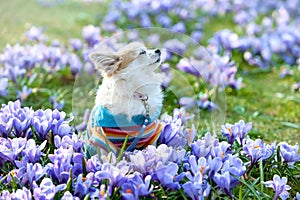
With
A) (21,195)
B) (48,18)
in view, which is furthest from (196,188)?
(48,18)

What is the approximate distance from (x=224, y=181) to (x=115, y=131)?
484 millimetres

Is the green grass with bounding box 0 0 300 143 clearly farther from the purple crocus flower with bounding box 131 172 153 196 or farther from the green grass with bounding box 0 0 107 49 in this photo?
the purple crocus flower with bounding box 131 172 153 196

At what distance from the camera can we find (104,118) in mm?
2363

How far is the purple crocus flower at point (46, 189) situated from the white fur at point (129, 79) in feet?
1.24

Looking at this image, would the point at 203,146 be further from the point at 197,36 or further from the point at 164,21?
the point at 164,21

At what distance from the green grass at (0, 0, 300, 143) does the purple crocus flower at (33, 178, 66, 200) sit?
129 cm

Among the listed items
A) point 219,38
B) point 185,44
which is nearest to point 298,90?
point 219,38

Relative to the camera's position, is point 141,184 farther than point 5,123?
No

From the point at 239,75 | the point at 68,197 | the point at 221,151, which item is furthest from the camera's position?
the point at 239,75

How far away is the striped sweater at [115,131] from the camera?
2.36 metres

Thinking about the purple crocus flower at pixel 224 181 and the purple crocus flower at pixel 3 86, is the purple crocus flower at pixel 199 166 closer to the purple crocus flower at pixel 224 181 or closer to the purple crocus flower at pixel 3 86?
the purple crocus flower at pixel 224 181

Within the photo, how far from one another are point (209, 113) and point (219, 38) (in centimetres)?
112

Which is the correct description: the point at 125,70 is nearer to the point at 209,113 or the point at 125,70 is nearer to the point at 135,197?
the point at 135,197

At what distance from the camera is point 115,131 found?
2369 mm
